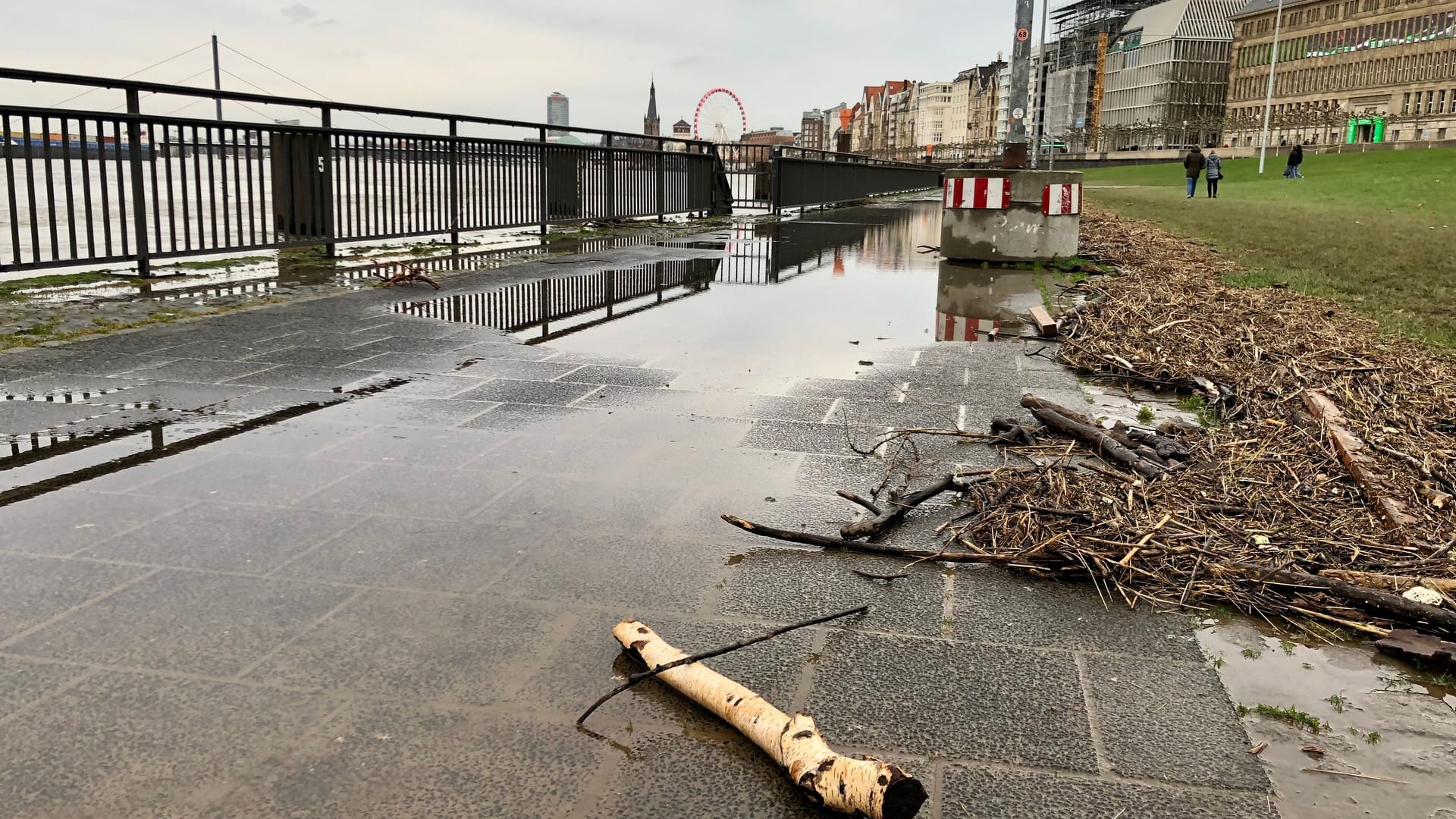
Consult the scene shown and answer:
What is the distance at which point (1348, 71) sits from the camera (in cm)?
11488

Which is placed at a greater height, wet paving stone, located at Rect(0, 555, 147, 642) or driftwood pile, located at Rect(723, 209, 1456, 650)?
driftwood pile, located at Rect(723, 209, 1456, 650)

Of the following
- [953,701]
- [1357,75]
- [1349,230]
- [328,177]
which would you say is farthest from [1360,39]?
[953,701]

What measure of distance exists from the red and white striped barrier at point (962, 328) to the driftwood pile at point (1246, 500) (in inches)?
62.6

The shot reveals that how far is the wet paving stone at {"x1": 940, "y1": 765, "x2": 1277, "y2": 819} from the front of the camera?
204 centimetres

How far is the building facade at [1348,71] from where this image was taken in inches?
3991

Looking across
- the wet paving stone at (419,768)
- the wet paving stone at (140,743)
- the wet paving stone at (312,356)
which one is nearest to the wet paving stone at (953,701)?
the wet paving stone at (419,768)

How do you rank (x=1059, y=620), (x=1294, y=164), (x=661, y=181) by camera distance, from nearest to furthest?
(x=1059, y=620) < (x=661, y=181) < (x=1294, y=164)

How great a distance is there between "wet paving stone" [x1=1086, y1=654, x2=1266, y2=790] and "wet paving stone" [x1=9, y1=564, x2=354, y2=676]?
1914 mm

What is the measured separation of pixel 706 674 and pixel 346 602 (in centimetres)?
106

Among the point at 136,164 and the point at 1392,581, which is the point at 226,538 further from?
the point at 136,164

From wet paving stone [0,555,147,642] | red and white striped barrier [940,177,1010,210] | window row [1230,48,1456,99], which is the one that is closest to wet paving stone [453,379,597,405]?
wet paving stone [0,555,147,642]

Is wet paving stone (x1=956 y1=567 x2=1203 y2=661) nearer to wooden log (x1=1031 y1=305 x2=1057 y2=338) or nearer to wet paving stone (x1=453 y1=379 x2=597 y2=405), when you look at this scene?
wet paving stone (x1=453 y1=379 x2=597 y2=405)

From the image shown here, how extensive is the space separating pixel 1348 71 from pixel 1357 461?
13152 centimetres

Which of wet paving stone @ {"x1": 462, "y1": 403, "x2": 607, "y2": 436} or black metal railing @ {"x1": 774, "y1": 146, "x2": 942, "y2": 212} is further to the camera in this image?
black metal railing @ {"x1": 774, "y1": 146, "x2": 942, "y2": 212}
